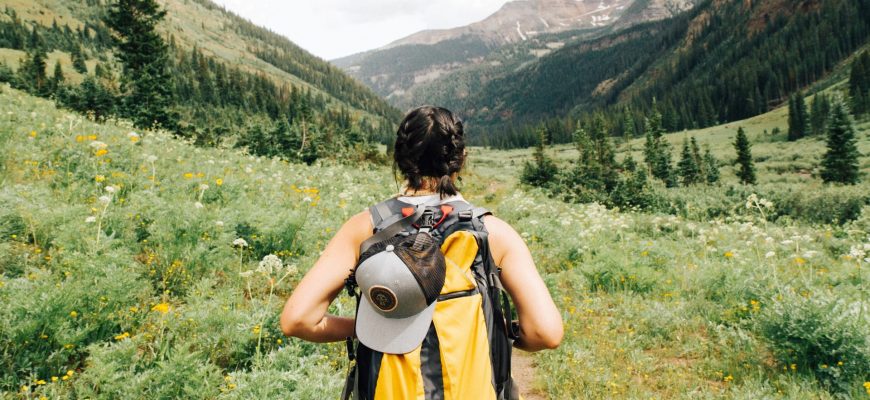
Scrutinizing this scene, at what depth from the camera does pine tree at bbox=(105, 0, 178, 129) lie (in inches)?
926

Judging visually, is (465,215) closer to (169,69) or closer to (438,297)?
(438,297)

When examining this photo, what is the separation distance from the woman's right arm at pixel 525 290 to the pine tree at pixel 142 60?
2614cm

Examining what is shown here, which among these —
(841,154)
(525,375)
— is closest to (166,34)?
(841,154)

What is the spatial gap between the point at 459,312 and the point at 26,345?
11.2 ft

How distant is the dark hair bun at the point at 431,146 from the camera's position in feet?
6.75

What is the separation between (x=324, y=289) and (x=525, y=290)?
93cm

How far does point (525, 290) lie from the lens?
1992mm

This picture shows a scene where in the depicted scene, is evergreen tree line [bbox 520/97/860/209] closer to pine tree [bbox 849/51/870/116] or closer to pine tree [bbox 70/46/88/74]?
pine tree [bbox 849/51/870/116]

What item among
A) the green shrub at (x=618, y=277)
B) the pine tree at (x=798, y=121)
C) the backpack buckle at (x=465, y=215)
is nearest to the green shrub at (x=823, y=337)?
the green shrub at (x=618, y=277)

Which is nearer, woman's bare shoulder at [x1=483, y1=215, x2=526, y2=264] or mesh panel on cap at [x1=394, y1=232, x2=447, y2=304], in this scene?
mesh panel on cap at [x1=394, y1=232, x2=447, y2=304]

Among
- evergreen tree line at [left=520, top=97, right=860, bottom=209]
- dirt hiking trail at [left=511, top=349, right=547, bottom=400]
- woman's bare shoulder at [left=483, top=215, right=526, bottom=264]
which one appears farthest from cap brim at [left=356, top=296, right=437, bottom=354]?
evergreen tree line at [left=520, top=97, right=860, bottom=209]

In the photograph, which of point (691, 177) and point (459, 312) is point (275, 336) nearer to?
point (459, 312)

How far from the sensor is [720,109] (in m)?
124

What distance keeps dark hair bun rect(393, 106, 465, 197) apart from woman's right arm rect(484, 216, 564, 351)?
32 cm
